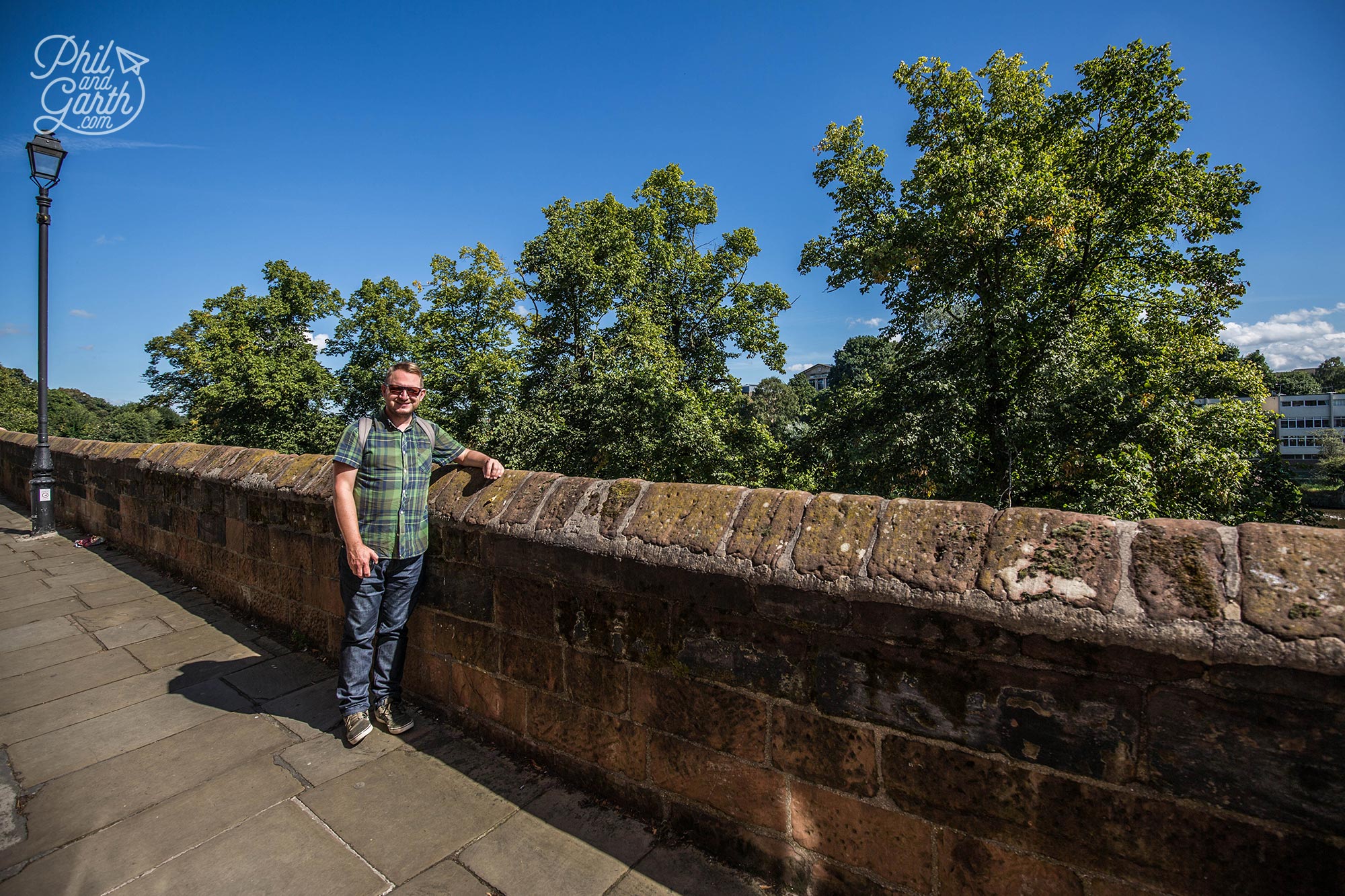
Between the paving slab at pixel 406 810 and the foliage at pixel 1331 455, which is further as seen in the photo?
the foliage at pixel 1331 455

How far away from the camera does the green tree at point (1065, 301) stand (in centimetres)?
1130

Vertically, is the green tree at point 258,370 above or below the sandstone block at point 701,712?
above

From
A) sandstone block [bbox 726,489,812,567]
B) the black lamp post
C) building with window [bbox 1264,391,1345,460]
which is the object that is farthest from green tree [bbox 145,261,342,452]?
building with window [bbox 1264,391,1345,460]

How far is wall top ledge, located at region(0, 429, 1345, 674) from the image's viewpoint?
114cm

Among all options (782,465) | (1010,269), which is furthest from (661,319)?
(1010,269)

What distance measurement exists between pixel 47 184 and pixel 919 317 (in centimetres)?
1563

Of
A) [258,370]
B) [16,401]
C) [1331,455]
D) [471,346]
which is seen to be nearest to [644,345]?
[471,346]

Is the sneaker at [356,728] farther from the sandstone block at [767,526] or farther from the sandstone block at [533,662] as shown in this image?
the sandstone block at [767,526]

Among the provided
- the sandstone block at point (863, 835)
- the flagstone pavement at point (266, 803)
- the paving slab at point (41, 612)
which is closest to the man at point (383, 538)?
the flagstone pavement at point (266, 803)

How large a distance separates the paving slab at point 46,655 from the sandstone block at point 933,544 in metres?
4.73

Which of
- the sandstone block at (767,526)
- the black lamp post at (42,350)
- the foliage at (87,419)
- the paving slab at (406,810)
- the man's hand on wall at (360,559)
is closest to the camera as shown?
the sandstone block at (767,526)

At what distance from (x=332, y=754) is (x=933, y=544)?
2538mm

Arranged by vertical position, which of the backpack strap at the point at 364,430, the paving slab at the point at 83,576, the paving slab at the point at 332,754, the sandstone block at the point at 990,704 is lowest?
the paving slab at the point at 332,754

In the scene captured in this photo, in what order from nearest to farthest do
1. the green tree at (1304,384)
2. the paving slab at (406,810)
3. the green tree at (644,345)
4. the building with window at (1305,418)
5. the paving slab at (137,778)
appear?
the paving slab at (406,810) < the paving slab at (137,778) < the green tree at (644,345) < the building with window at (1305,418) < the green tree at (1304,384)
